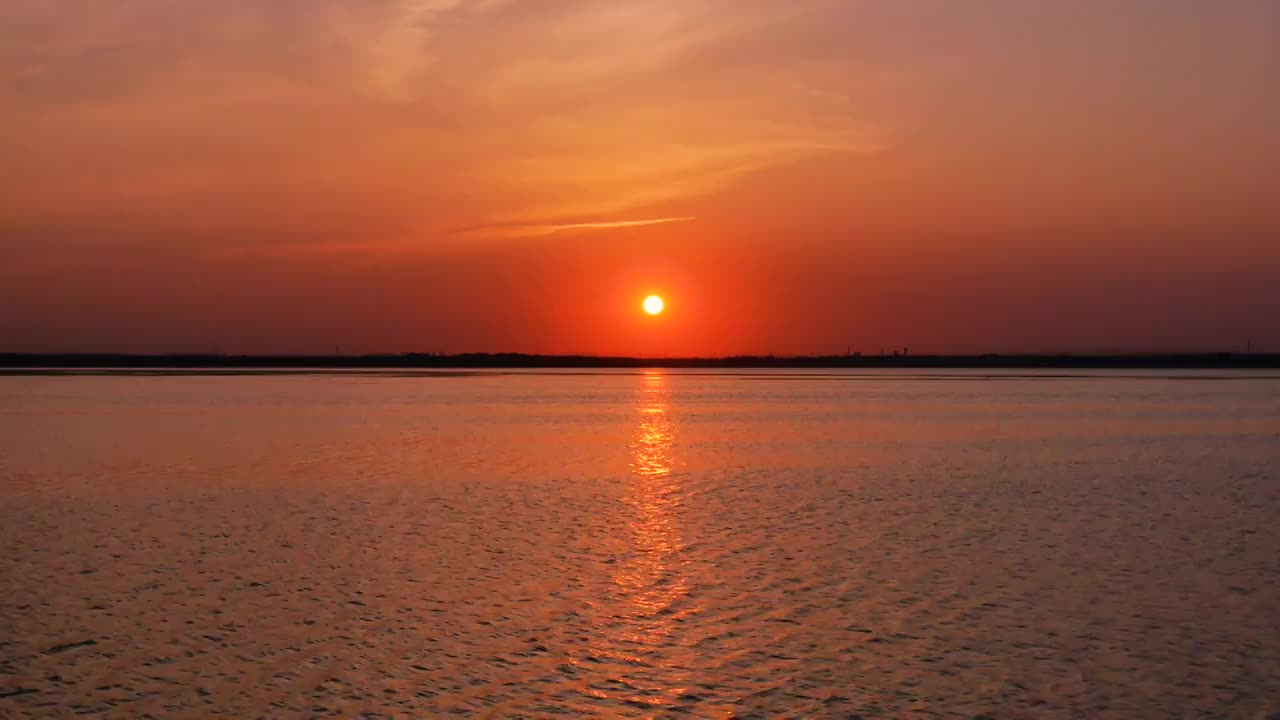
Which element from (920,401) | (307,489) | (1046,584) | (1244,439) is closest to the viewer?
(1046,584)

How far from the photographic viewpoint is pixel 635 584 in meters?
14.4

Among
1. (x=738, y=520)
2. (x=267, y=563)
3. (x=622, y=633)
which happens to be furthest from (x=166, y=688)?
(x=738, y=520)

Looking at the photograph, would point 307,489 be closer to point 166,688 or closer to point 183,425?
point 166,688

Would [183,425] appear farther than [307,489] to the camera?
Yes

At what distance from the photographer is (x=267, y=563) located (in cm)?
1573

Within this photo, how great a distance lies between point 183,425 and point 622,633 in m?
34.9

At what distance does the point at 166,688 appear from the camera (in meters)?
9.86

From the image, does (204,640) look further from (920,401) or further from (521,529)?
(920,401)

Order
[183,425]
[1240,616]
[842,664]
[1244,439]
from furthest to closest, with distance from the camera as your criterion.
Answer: [183,425]
[1244,439]
[1240,616]
[842,664]

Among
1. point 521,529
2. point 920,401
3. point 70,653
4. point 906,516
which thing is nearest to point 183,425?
point 521,529

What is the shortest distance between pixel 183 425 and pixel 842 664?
3693 cm

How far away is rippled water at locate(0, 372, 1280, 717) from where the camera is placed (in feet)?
32.4

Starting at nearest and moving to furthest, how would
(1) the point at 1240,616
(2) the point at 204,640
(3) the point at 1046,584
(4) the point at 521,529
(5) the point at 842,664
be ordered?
1. (5) the point at 842,664
2. (2) the point at 204,640
3. (1) the point at 1240,616
4. (3) the point at 1046,584
5. (4) the point at 521,529

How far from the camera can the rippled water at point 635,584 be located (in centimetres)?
989
